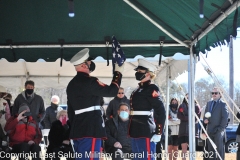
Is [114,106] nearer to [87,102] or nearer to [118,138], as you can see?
[118,138]

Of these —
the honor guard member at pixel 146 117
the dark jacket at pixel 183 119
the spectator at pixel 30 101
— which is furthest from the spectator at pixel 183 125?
the honor guard member at pixel 146 117

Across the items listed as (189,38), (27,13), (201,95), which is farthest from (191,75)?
(201,95)

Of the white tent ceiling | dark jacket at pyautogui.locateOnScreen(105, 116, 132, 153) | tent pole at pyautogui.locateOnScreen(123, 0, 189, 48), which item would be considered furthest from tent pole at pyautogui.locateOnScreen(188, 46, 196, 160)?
the white tent ceiling

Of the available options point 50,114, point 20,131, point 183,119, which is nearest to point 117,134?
point 20,131

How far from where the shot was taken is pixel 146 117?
6.46 m

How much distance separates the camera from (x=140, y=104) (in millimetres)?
6473

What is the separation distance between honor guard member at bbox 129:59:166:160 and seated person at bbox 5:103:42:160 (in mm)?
2150

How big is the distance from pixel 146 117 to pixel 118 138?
2.33m

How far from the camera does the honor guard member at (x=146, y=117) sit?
6312 millimetres

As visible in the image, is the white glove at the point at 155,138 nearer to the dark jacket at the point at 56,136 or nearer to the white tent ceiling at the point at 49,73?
the dark jacket at the point at 56,136

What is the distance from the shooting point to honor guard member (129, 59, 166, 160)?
6.31 m

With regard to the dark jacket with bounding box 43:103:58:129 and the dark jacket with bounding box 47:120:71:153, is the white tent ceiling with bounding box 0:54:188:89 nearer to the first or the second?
the dark jacket with bounding box 43:103:58:129

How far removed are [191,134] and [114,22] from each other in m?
1.99

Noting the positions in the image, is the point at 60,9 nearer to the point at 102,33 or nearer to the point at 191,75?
the point at 102,33
